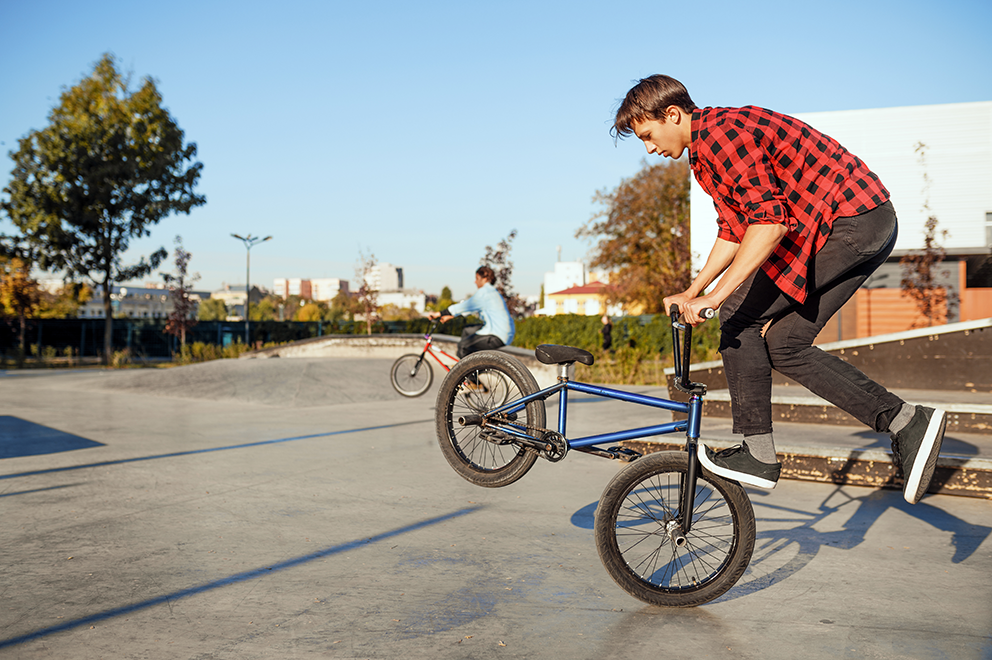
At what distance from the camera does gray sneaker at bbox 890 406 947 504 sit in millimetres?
2764

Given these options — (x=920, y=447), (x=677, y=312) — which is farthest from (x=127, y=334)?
(x=920, y=447)

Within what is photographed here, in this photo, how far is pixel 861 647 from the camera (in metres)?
2.40

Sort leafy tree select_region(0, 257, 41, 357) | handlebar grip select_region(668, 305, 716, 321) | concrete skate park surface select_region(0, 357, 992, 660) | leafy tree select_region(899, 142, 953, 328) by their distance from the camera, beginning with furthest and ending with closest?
1. leafy tree select_region(0, 257, 41, 357)
2. leafy tree select_region(899, 142, 953, 328)
3. handlebar grip select_region(668, 305, 716, 321)
4. concrete skate park surface select_region(0, 357, 992, 660)

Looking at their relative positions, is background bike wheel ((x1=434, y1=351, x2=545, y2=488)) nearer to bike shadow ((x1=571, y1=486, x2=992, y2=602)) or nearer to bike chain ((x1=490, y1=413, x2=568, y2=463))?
bike chain ((x1=490, y1=413, x2=568, y2=463))

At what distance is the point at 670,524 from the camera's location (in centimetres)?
301

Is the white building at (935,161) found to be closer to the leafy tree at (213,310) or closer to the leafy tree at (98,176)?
the leafy tree at (98,176)

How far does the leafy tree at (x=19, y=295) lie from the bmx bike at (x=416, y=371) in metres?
22.6

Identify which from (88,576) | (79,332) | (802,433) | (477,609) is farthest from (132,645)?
(79,332)

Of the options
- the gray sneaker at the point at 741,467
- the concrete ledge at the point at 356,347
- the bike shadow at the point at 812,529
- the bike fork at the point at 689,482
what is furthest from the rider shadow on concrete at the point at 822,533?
the concrete ledge at the point at 356,347

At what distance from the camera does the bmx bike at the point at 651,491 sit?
2887 millimetres

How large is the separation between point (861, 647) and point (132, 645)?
8.08 ft

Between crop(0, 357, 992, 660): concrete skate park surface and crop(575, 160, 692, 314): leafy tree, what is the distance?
3155cm

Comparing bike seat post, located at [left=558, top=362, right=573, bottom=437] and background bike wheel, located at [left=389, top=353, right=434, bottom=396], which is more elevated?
bike seat post, located at [left=558, top=362, right=573, bottom=437]

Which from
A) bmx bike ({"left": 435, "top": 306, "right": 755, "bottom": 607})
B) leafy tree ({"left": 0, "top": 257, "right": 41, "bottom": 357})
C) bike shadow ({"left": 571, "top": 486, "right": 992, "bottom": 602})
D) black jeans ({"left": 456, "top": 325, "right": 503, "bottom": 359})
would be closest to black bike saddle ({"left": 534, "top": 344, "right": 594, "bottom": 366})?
bmx bike ({"left": 435, "top": 306, "right": 755, "bottom": 607})
